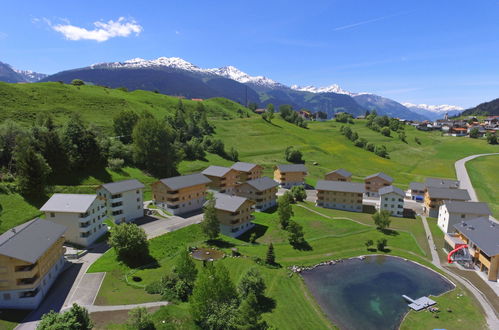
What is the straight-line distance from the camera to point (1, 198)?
63.2m

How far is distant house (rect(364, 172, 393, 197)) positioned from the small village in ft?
1.19

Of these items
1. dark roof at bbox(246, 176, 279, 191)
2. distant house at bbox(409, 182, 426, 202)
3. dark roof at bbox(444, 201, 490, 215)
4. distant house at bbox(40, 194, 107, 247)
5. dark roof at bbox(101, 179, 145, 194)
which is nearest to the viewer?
distant house at bbox(40, 194, 107, 247)

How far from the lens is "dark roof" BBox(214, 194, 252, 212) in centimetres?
7166

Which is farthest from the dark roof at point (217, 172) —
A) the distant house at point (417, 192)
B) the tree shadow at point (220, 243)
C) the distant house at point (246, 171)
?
the distant house at point (417, 192)

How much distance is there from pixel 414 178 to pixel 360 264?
326ft

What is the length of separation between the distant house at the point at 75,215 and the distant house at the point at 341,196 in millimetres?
68353

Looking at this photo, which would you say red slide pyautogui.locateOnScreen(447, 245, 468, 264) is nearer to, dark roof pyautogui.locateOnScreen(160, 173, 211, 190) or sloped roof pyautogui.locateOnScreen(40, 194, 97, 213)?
dark roof pyautogui.locateOnScreen(160, 173, 211, 190)

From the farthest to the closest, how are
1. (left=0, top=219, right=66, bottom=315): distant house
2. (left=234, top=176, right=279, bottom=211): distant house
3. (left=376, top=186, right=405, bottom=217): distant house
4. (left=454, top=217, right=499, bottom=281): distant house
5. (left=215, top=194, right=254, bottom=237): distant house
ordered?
(left=376, top=186, right=405, bottom=217): distant house → (left=234, top=176, right=279, bottom=211): distant house → (left=215, top=194, right=254, bottom=237): distant house → (left=454, top=217, right=499, bottom=281): distant house → (left=0, top=219, right=66, bottom=315): distant house

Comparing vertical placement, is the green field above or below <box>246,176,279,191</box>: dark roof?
below

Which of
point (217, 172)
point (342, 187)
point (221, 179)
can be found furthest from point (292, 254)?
point (217, 172)

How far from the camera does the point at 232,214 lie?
236ft

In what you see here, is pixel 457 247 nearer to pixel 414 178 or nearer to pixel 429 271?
pixel 429 271

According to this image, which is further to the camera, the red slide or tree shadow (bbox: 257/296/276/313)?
the red slide

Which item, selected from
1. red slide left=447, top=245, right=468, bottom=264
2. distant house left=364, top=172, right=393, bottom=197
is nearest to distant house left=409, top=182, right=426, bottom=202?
distant house left=364, top=172, right=393, bottom=197
